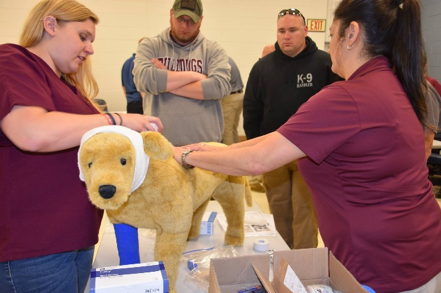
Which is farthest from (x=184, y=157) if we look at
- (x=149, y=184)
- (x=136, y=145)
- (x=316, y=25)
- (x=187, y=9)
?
(x=316, y=25)

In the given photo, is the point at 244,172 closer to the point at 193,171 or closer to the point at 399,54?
the point at 193,171

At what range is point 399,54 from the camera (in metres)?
1.11

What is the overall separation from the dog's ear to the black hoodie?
159 centimetres

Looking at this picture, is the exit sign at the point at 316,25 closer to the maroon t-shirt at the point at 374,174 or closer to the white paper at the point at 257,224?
the white paper at the point at 257,224

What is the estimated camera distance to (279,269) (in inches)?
35.1

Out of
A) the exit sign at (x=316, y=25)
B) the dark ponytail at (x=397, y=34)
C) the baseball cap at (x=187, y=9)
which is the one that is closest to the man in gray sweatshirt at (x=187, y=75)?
the baseball cap at (x=187, y=9)

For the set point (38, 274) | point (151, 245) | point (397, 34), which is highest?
point (397, 34)

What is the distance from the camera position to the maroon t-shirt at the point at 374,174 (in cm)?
102

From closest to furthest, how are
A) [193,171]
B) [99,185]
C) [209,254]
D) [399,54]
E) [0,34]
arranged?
[99,185] → [399,54] → [193,171] → [209,254] → [0,34]

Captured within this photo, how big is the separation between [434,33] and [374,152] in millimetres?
5299

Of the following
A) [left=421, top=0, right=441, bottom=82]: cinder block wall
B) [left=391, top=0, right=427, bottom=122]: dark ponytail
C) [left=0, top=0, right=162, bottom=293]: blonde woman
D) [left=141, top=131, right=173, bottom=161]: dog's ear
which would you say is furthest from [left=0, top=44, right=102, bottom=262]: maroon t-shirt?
[left=421, top=0, right=441, bottom=82]: cinder block wall

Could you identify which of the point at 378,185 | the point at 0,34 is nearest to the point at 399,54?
the point at 378,185

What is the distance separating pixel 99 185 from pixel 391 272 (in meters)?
0.84

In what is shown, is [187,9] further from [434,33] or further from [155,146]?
[434,33]
